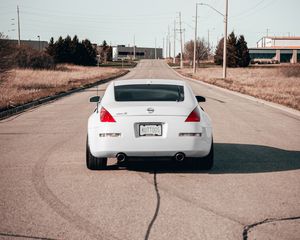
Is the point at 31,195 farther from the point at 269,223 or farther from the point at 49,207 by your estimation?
the point at 269,223

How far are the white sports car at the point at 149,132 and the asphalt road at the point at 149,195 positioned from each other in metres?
0.33

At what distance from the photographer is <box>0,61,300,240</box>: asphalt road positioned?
4488 millimetres

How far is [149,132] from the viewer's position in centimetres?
656

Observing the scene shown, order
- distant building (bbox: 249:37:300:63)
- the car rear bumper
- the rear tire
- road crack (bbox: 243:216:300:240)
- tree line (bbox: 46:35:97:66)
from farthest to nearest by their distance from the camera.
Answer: distant building (bbox: 249:37:300:63) → tree line (bbox: 46:35:97:66) → the rear tire → the car rear bumper → road crack (bbox: 243:216:300:240)

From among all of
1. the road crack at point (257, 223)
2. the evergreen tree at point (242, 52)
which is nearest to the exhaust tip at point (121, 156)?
the road crack at point (257, 223)

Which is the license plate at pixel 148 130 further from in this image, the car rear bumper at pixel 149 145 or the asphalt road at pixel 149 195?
the asphalt road at pixel 149 195

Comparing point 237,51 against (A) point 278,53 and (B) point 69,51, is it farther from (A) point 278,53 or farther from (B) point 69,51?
(A) point 278,53

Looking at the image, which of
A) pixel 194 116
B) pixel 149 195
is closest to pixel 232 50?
pixel 194 116

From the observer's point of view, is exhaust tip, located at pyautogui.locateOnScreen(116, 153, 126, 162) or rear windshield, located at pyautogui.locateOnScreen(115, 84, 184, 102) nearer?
exhaust tip, located at pyautogui.locateOnScreen(116, 153, 126, 162)

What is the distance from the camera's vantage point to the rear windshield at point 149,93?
7.17 m

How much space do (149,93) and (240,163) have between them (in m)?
1.88

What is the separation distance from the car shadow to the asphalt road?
16 mm

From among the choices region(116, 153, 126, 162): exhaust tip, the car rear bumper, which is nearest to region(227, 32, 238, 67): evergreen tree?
the car rear bumper

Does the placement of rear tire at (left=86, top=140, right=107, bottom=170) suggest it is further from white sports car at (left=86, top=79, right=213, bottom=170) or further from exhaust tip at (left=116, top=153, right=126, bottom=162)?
exhaust tip at (left=116, top=153, right=126, bottom=162)
